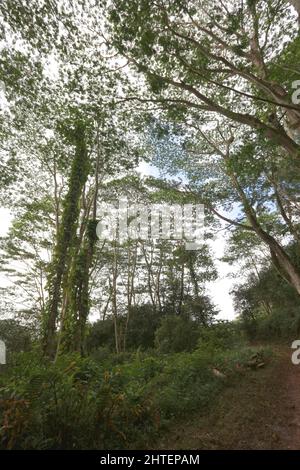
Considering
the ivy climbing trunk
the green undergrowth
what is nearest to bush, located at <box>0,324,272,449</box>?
the green undergrowth

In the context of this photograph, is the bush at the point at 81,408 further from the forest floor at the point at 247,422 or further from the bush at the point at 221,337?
the bush at the point at 221,337

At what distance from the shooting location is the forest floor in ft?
11.4

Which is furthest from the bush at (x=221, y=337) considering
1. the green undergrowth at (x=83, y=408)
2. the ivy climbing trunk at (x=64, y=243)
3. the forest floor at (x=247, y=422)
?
the ivy climbing trunk at (x=64, y=243)

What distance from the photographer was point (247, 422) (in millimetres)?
4039

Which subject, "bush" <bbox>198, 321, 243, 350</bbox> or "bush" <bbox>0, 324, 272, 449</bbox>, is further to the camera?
"bush" <bbox>198, 321, 243, 350</bbox>

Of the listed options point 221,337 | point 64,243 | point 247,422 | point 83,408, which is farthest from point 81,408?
point 221,337

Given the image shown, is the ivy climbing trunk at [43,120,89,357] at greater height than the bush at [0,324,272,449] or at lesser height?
greater

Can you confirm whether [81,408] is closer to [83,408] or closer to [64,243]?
[83,408]

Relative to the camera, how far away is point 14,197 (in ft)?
41.3

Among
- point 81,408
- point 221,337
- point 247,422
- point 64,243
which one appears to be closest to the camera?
point 81,408

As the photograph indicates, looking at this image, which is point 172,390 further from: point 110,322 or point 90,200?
point 110,322

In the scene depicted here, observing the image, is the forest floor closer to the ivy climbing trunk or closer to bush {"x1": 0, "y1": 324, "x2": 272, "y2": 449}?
bush {"x1": 0, "y1": 324, "x2": 272, "y2": 449}

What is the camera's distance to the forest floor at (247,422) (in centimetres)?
347
